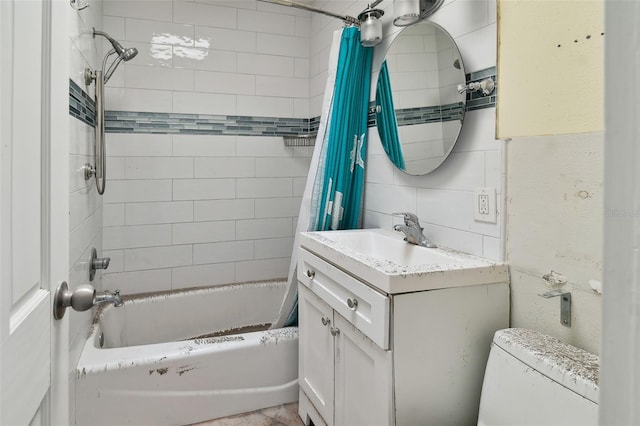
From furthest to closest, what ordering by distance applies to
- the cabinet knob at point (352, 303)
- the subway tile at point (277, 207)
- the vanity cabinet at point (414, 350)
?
the subway tile at point (277, 207), the cabinet knob at point (352, 303), the vanity cabinet at point (414, 350)

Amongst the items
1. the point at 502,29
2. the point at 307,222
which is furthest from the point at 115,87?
the point at 502,29

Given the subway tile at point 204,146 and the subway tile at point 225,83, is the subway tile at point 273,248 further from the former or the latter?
the subway tile at point 225,83

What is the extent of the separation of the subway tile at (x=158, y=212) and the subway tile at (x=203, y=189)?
55mm

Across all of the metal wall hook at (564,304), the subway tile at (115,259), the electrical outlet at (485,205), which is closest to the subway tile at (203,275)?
the subway tile at (115,259)

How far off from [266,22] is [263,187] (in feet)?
3.88

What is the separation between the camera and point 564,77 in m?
1.08

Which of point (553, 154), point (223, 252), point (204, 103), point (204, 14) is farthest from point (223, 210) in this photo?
point (553, 154)

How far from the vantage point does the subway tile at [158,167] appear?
2.46 metres

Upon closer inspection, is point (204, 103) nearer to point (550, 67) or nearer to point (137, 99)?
point (137, 99)

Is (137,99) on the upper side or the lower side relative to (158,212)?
upper

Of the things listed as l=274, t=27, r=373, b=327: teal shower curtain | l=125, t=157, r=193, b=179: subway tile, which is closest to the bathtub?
l=274, t=27, r=373, b=327: teal shower curtain

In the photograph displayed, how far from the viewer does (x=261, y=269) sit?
282 centimetres

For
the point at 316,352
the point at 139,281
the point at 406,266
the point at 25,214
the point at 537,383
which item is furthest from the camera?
the point at 139,281

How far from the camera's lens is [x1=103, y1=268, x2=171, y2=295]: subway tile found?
2.44 metres
